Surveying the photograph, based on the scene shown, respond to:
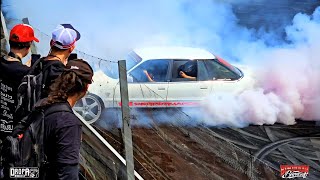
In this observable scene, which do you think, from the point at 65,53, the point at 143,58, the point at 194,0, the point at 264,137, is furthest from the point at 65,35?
the point at 264,137

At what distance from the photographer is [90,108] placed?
3805 millimetres

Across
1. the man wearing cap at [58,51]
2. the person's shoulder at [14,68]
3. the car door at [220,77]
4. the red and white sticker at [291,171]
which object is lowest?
the red and white sticker at [291,171]

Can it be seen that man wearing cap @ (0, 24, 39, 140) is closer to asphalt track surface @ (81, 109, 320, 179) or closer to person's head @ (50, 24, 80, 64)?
person's head @ (50, 24, 80, 64)

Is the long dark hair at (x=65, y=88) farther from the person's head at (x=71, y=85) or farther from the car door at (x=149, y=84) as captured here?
the car door at (x=149, y=84)

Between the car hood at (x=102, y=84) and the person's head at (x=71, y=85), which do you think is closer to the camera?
the person's head at (x=71, y=85)

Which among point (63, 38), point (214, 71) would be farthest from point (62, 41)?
point (214, 71)

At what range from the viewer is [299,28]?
387 centimetres

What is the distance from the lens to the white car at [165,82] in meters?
3.78

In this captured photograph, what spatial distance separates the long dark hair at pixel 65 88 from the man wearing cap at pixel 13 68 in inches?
37.5

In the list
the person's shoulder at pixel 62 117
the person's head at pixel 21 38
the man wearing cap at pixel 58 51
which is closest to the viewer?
the person's shoulder at pixel 62 117

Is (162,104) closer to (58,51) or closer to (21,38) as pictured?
(58,51)

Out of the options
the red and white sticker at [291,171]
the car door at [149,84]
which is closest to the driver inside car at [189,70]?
the car door at [149,84]

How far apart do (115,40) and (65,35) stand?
0.58m

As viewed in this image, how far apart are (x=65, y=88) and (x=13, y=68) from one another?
3.58 ft
